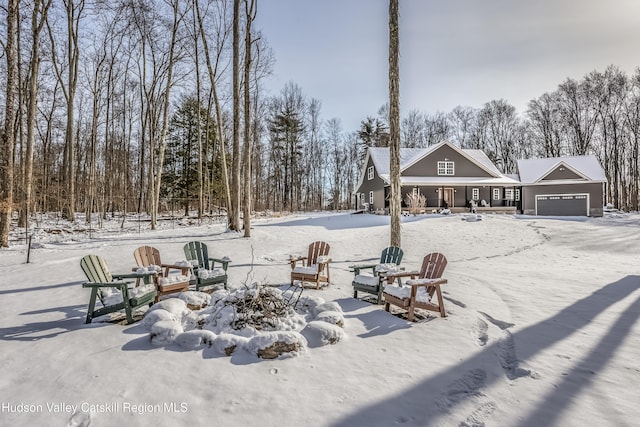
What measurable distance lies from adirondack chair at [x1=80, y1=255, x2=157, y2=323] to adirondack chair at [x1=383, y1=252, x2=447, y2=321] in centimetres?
331

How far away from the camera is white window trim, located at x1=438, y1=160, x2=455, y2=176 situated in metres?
24.2

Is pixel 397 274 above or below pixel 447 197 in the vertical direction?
below

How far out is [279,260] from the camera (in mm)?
8836

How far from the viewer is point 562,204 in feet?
80.2

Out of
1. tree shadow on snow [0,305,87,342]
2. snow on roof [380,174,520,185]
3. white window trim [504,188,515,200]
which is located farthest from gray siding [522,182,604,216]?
tree shadow on snow [0,305,87,342]

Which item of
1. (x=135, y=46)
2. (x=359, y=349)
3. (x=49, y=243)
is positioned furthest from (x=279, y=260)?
(x=135, y=46)

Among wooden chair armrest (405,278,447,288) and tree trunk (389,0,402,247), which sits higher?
tree trunk (389,0,402,247)

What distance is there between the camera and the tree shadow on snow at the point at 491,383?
2.35 m

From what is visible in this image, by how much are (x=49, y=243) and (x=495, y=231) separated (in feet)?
→ 54.0

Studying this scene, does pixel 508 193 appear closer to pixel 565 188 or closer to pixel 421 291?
pixel 565 188

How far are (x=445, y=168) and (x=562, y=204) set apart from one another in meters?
9.31

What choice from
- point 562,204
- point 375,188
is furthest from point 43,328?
point 562,204

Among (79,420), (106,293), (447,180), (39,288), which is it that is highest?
(447,180)

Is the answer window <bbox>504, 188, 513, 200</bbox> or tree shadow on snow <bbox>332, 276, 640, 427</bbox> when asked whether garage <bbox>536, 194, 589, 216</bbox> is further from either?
tree shadow on snow <bbox>332, 276, 640, 427</bbox>
